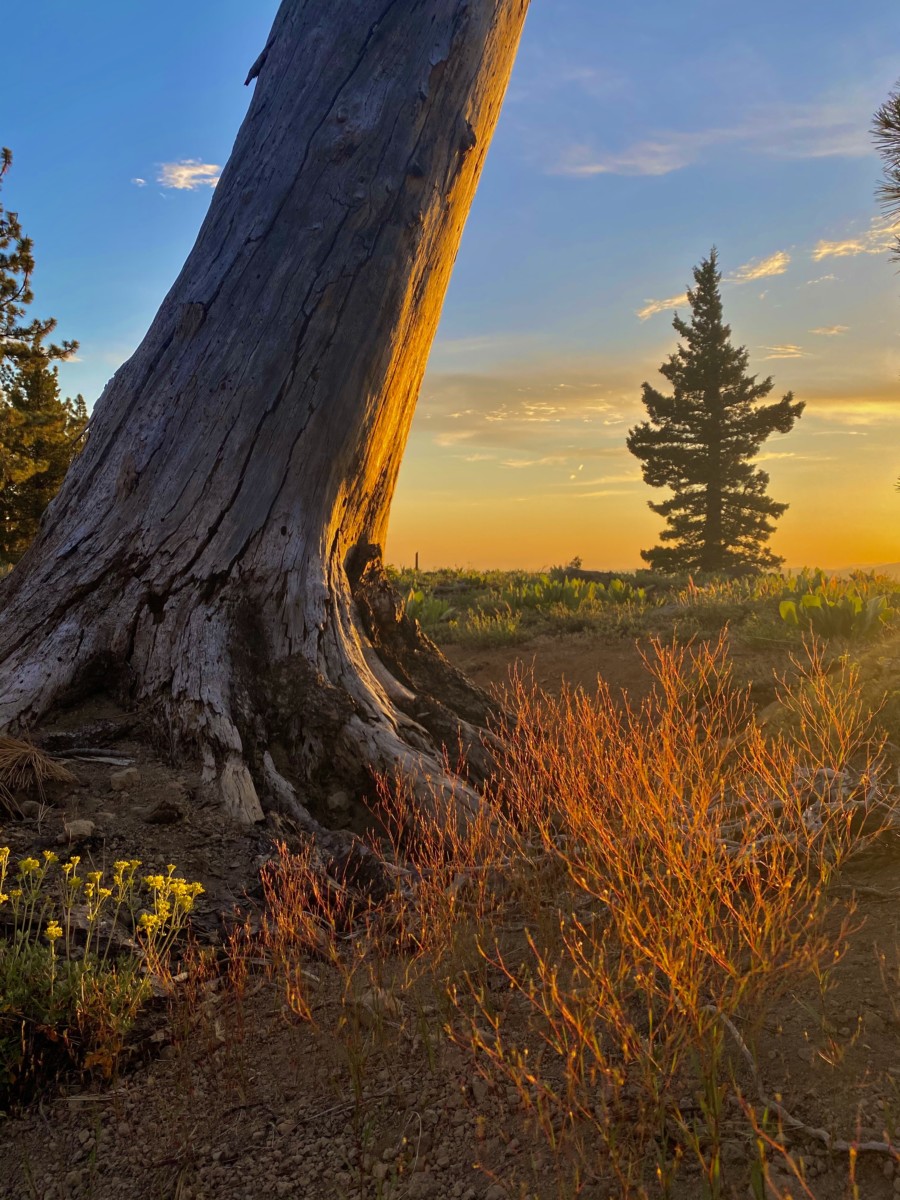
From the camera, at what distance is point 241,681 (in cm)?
451

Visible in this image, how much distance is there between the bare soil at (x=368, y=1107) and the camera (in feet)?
6.79

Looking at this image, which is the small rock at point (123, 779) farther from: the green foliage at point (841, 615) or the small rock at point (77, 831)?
the green foliage at point (841, 615)

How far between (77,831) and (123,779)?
54 centimetres

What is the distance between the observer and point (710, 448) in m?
27.6

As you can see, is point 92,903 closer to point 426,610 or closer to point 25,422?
point 426,610

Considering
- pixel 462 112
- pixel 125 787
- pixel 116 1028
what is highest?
pixel 462 112

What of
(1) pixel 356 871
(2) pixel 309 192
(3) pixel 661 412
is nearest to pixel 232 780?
(1) pixel 356 871

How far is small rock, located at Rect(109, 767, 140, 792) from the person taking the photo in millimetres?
4039

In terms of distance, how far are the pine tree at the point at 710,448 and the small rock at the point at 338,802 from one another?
24.2 metres

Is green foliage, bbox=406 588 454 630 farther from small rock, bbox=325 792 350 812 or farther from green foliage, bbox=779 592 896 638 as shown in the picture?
small rock, bbox=325 792 350 812

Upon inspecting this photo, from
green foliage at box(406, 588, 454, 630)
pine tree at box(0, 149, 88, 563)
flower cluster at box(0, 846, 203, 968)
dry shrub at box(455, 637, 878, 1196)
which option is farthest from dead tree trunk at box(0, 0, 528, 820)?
pine tree at box(0, 149, 88, 563)

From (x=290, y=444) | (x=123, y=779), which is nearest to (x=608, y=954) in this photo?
(x=123, y=779)

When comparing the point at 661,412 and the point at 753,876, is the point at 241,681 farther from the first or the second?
the point at 661,412

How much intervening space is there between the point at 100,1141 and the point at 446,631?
824cm
